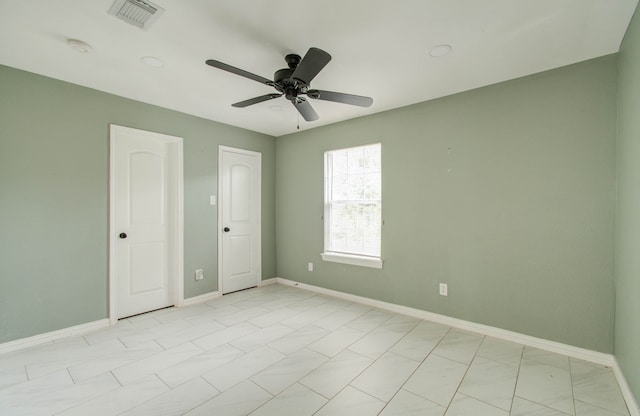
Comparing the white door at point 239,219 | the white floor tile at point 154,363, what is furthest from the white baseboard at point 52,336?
the white door at point 239,219

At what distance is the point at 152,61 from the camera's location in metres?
2.44

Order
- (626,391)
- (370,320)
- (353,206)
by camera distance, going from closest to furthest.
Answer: (626,391), (370,320), (353,206)

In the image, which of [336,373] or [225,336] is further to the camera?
[225,336]

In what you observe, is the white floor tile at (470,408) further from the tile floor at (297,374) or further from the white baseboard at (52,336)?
the white baseboard at (52,336)

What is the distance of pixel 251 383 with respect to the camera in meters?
2.09

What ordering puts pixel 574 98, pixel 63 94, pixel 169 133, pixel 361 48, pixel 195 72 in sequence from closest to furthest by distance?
pixel 361 48 → pixel 574 98 → pixel 195 72 → pixel 63 94 → pixel 169 133

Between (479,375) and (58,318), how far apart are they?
Answer: 3.84 meters

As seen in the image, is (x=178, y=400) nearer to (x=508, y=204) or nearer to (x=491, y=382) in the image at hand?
(x=491, y=382)

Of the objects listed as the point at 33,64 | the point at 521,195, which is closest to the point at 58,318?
the point at 33,64

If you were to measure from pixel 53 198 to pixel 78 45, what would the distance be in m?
1.50

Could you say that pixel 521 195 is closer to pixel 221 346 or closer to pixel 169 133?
pixel 221 346

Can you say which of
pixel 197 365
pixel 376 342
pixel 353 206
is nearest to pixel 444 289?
pixel 376 342

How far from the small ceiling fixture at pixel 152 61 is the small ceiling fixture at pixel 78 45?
37 centimetres

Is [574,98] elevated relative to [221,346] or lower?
elevated
